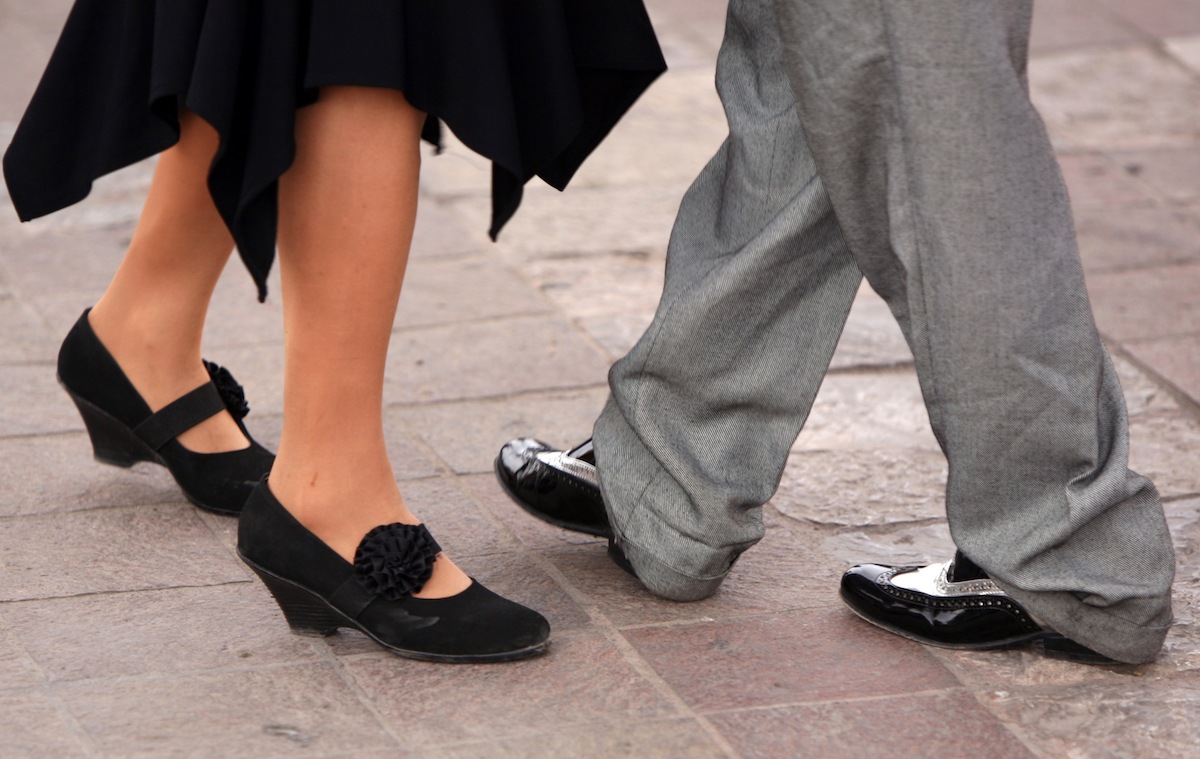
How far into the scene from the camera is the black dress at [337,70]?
1612mm

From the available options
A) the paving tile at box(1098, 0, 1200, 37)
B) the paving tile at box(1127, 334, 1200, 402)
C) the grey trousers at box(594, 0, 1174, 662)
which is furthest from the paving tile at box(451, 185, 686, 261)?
the paving tile at box(1098, 0, 1200, 37)

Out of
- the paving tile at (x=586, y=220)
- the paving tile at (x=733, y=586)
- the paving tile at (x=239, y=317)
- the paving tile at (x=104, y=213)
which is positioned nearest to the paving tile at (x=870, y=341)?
the paving tile at (x=586, y=220)

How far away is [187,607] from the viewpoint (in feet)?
6.42

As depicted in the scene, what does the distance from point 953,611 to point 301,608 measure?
2.58 ft

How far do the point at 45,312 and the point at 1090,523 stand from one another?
2.16m

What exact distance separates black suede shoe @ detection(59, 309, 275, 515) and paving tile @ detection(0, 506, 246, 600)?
2.4 inches

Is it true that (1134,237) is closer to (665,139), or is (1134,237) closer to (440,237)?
(665,139)

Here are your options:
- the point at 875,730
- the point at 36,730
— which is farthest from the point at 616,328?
the point at 36,730

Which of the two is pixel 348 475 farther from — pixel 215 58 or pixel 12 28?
pixel 12 28

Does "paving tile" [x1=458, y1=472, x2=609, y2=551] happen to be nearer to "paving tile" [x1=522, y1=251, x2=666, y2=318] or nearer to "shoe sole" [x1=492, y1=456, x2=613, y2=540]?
"shoe sole" [x1=492, y1=456, x2=613, y2=540]

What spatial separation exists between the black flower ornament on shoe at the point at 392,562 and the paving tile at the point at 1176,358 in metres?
1.60

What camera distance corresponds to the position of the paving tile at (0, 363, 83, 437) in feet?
8.38

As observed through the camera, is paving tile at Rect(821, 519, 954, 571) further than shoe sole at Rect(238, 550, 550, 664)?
Yes

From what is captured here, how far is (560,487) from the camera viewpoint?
209 centimetres
